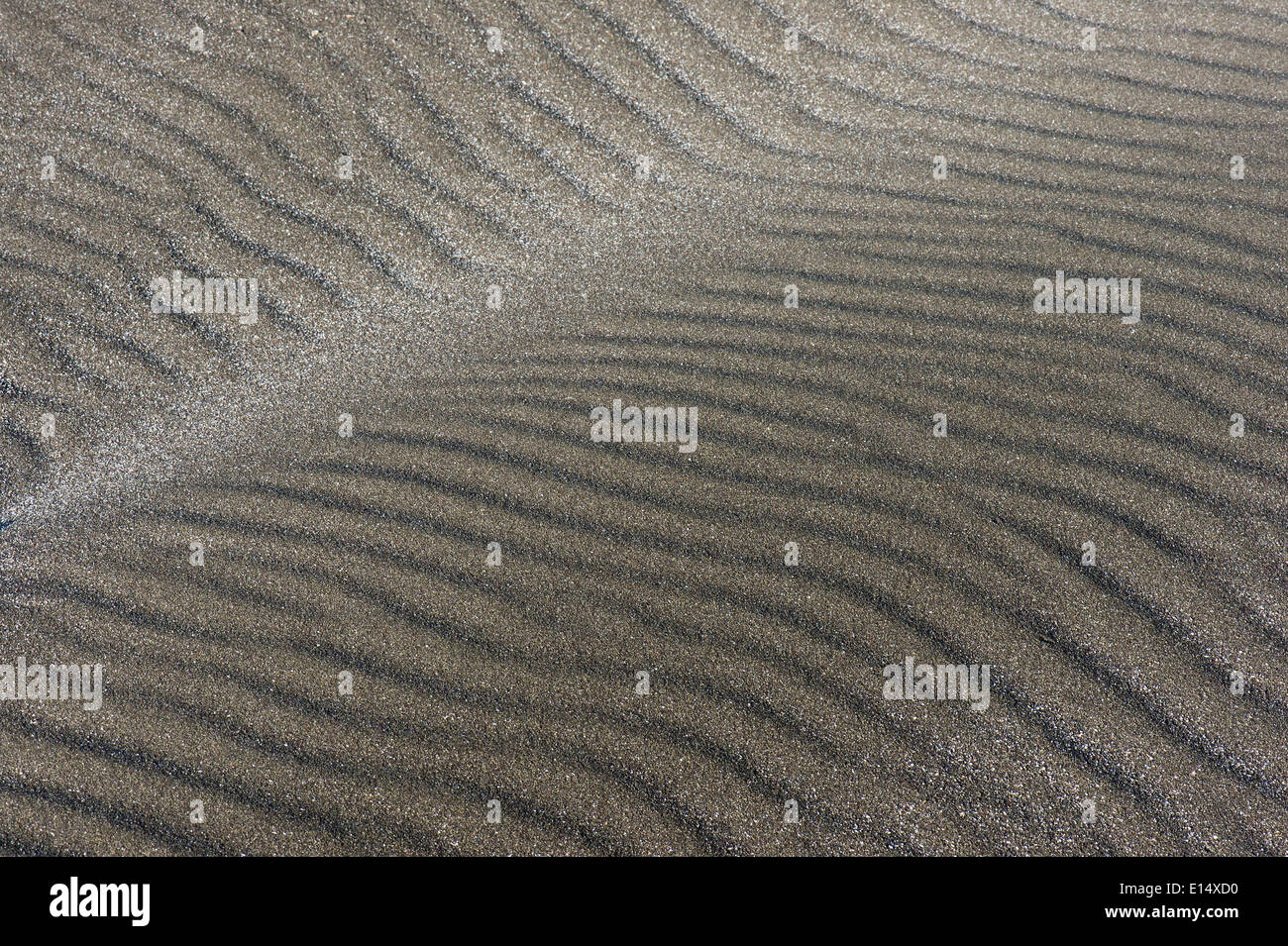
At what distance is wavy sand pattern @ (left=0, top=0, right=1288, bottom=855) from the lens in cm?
274

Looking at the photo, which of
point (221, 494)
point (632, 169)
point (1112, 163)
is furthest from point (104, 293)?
point (1112, 163)

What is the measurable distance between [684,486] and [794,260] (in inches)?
57.0

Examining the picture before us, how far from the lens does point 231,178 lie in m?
4.62

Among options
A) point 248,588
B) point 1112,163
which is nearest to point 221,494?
point 248,588

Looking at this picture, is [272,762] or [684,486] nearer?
[272,762]

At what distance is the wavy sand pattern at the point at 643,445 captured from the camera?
274 cm

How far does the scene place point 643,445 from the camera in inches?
141

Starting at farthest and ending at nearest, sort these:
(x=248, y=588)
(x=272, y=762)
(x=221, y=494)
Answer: (x=221, y=494) < (x=248, y=588) < (x=272, y=762)

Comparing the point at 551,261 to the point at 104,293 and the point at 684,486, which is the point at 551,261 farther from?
the point at 104,293

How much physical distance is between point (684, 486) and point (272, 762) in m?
1.54

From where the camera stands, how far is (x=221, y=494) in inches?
142
